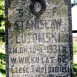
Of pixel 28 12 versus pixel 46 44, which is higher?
pixel 28 12

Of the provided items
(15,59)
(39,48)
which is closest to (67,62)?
(39,48)

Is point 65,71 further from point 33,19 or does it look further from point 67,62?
point 33,19

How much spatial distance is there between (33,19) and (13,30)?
292 millimetres

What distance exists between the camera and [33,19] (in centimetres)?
400

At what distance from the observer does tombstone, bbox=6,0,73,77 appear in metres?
3.98

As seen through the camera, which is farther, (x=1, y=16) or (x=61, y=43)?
(x=1, y=16)

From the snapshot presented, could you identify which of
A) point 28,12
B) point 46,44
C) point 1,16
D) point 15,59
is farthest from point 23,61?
point 1,16

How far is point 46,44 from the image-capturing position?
3992 mm

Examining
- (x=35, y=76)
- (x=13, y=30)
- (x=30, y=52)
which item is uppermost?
(x=13, y=30)

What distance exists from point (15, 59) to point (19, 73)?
189mm

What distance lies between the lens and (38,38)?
400 centimetres

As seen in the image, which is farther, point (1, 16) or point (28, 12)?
point (1, 16)

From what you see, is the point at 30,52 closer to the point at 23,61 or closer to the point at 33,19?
the point at 23,61

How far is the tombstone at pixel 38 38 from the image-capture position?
157 inches
